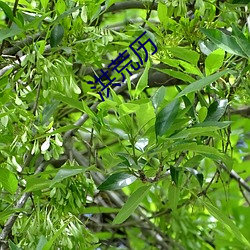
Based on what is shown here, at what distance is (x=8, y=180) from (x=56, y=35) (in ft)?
0.63

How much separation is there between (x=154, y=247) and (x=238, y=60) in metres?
0.61

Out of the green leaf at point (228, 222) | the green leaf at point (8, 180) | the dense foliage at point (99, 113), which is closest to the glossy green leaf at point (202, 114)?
the dense foliage at point (99, 113)

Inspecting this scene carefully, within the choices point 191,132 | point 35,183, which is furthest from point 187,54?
point 35,183

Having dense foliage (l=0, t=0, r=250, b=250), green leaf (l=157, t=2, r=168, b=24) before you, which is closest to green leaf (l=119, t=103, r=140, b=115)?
dense foliage (l=0, t=0, r=250, b=250)

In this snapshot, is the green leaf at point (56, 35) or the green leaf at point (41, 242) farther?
the green leaf at point (56, 35)

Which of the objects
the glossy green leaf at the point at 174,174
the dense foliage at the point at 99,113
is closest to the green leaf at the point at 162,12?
the dense foliage at the point at 99,113

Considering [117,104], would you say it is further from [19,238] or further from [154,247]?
[154,247]

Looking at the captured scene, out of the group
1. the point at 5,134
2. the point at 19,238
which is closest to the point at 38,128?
the point at 5,134

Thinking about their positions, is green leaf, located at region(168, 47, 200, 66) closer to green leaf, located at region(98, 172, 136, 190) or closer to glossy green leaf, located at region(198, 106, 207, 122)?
glossy green leaf, located at region(198, 106, 207, 122)

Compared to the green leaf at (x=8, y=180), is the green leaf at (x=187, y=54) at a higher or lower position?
higher

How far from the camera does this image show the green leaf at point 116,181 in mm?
Result: 793

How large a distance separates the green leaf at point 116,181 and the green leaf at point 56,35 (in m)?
0.18

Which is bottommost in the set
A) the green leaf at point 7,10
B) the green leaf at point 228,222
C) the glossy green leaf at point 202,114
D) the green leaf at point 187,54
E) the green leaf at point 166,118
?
the green leaf at point 228,222

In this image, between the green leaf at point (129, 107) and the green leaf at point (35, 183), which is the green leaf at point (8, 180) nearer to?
the green leaf at point (35, 183)
